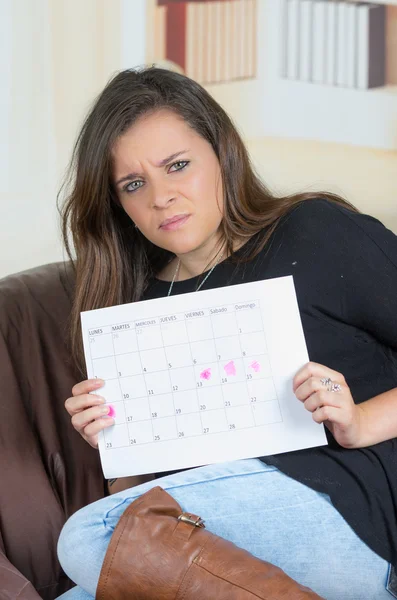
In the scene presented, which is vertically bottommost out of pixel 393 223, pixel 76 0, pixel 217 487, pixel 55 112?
pixel 217 487

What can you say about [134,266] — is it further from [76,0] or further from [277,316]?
[76,0]

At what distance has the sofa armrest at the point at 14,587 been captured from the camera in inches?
51.0

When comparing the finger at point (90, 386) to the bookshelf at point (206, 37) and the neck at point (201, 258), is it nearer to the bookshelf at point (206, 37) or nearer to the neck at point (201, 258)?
the neck at point (201, 258)

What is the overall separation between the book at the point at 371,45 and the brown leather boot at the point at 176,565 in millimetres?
1419

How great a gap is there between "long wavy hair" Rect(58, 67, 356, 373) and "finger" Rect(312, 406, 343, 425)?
0.37 m

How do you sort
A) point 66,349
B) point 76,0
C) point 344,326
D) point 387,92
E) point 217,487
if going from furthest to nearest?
1. point 76,0
2. point 387,92
3. point 66,349
4. point 344,326
5. point 217,487

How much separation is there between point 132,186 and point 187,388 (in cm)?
41

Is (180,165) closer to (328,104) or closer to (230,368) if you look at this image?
(230,368)

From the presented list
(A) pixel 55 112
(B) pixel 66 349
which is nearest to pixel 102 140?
(B) pixel 66 349

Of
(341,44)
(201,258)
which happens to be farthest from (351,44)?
(201,258)

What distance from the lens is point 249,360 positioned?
1335mm

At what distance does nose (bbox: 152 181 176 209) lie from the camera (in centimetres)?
145

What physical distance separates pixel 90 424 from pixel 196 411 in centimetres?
18

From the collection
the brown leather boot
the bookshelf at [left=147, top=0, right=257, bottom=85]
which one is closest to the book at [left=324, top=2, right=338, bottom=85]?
the bookshelf at [left=147, top=0, right=257, bottom=85]
